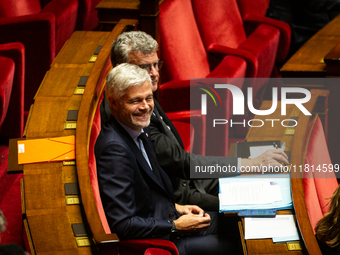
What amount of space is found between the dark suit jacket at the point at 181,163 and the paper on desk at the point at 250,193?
54mm

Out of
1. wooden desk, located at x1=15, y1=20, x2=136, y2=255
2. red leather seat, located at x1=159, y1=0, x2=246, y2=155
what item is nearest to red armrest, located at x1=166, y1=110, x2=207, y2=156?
red leather seat, located at x1=159, y1=0, x2=246, y2=155

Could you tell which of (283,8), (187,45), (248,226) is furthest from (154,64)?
(283,8)

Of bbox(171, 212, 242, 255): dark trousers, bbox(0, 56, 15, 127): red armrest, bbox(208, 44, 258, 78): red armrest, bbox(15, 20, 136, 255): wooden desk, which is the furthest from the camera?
bbox(208, 44, 258, 78): red armrest

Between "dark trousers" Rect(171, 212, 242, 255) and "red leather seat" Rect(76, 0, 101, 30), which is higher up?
"red leather seat" Rect(76, 0, 101, 30)

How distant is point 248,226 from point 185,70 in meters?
0.57

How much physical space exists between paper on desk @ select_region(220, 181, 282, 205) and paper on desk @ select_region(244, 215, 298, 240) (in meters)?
0.03

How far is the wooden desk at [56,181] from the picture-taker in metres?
0.49

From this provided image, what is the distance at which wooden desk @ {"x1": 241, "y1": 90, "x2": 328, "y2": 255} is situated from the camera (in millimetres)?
516

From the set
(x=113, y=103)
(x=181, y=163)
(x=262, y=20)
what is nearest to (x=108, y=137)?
(x=113, y=103)

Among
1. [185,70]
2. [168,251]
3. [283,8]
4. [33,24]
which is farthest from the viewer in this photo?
[283,8]

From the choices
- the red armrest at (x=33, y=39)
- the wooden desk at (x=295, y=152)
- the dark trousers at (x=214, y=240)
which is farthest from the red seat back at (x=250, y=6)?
the dark trousers at (x=214, y=240)

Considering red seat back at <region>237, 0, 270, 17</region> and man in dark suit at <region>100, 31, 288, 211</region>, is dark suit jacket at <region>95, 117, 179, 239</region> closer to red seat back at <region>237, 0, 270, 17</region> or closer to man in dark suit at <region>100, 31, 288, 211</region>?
man in dark suit at <region>100, 31, 288, 211</region>

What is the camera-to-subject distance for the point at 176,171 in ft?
2.12

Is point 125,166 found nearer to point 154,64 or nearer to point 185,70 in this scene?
point 154,64
